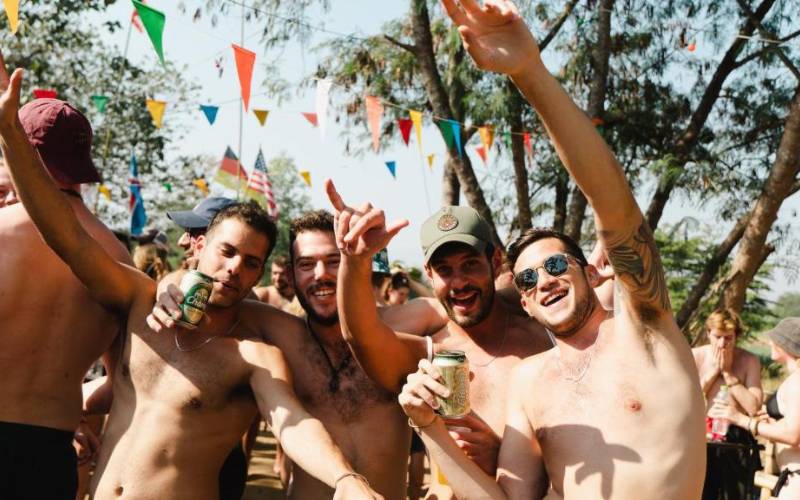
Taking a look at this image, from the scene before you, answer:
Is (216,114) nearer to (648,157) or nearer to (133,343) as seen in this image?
(648,157)

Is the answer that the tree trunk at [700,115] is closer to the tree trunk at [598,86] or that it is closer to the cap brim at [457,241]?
the tree trunk at [598,86]

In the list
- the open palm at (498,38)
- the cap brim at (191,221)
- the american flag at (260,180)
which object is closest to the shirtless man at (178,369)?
the cap brim at (191,221)

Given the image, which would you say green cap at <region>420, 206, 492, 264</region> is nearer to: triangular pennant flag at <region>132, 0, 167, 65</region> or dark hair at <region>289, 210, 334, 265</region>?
dark hair at <region>289, 210, 334, 265</region>

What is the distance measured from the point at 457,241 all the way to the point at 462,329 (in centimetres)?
40

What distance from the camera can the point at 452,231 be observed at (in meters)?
2.89

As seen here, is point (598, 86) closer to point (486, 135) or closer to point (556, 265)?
point (486, 135)

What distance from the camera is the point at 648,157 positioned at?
35.6ft

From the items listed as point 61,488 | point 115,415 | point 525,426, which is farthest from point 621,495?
point 61,488

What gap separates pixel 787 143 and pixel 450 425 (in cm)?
680

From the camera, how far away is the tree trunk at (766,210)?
7918 mm

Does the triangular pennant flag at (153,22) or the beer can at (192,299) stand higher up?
the triangular pennant flag at (153,22)

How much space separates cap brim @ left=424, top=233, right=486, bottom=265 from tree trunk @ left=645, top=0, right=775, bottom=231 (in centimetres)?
731

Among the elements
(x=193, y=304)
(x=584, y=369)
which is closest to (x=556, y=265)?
(x=584, y=369)

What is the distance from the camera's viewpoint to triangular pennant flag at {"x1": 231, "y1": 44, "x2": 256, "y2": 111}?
6586mm
